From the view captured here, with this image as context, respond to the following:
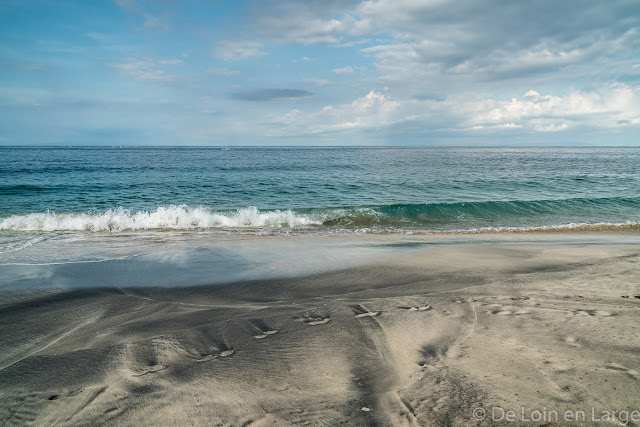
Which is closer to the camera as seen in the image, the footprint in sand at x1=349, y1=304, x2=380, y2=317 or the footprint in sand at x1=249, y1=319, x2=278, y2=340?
the footprint in sand at x1=249, y1=319, x2=278, y2=340

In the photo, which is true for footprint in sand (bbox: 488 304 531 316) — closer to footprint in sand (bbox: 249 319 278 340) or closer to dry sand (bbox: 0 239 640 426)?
dry sand (bbox: 0 239 640 426)

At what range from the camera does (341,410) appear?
114 inches

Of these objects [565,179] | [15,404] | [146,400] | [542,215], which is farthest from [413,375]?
[565,179]

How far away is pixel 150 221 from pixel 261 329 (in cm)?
1197

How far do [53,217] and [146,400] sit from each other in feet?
50.4

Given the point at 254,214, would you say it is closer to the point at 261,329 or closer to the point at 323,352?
the point at 261,329

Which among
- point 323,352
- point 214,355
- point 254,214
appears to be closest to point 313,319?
point 323,352

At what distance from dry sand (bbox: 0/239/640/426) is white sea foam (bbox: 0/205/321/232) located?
8.48 meters

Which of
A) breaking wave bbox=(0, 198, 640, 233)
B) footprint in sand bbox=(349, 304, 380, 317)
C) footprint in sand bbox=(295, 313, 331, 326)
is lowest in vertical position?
breaking wave bbox=(0, 198, 640, 233)

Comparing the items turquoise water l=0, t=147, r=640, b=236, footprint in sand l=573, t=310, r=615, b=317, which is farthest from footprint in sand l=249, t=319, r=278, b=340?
turquoise water l=0, t=147, r=640, b=236

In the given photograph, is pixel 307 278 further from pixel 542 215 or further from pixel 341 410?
pixel 542 215

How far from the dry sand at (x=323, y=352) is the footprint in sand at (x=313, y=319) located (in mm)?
38

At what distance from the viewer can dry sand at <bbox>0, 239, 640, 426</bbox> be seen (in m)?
2.93

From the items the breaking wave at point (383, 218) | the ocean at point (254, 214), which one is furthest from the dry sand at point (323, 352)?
the breaking wave at point (383, 218)
